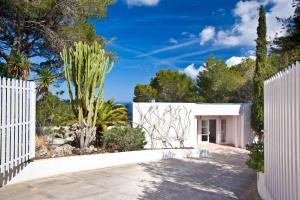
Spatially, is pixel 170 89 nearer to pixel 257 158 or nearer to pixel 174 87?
pixel 174 87

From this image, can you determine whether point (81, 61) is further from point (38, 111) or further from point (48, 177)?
point (48, 177)

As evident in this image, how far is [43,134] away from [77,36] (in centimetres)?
500

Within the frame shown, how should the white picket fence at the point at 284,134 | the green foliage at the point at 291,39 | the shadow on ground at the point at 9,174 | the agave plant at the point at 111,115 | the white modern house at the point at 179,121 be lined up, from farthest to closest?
the white modern house at the point at 179,121
the agave plant at the point at 111,115
the green foliage at the point at 291,39
the shadow on ground at the point at 9,174
the white picket fence at the point at 284,134

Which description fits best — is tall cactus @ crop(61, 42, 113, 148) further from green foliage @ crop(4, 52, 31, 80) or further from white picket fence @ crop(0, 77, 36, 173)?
white picket fence @ crop(0, 77, 36, 173)

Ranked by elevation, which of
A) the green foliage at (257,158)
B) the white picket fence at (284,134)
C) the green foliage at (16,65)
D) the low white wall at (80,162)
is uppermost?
the green foliage at (16,65)

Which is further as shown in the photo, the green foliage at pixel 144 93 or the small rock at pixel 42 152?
the green foliage at pixel 144 93

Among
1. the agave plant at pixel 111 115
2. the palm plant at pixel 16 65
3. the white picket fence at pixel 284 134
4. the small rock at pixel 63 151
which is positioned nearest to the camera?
the white picket fence at pixel 284 134

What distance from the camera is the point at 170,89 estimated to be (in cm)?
3116

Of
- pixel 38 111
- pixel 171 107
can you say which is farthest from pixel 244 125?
pixel 38 111

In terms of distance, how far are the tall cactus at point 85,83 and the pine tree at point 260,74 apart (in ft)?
35.2

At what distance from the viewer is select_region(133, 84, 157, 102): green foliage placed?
1268 inches

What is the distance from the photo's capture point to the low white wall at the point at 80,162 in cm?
785

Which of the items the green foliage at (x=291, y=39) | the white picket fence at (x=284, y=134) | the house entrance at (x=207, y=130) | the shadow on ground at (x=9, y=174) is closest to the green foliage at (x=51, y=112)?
the shadow on ground at (x=9, y=174)

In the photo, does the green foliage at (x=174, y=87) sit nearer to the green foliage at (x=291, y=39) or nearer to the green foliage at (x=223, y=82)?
the green foliage at (x=223, y=82)
